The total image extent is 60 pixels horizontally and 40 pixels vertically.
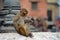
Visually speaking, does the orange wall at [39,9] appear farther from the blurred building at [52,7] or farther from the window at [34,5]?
the blurred building at [52,7]

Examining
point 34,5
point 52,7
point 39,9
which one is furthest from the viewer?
point 52,7

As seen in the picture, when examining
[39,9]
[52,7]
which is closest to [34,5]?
[39,9]

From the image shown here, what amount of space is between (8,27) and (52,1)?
19418mm

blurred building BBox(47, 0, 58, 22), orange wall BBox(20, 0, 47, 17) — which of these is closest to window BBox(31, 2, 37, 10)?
orange wall BBox(20, 0, 47, 17)

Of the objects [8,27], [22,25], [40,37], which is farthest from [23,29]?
[8,27]

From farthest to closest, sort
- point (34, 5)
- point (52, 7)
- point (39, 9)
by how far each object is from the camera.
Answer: point (52, 7) → point (34, 5) → point (39, 9)

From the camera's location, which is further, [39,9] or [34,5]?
[34,5]

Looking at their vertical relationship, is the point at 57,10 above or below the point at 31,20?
below

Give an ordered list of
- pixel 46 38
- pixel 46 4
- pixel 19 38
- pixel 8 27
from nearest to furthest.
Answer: pixel 19 38, pixel 46 38, pixel 8 27, pixel 46 4

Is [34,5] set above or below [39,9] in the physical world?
above

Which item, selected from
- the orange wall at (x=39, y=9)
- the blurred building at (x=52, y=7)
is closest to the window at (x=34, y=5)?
the orange wall at (x=39, y=9)

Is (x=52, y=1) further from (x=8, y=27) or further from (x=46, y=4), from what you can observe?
(x=8, y=27)

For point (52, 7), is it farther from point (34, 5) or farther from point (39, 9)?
point (39, 9)

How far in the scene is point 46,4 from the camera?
22828mm
